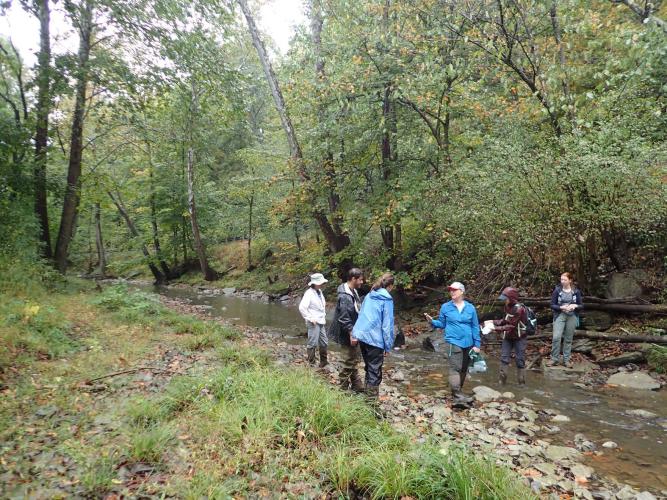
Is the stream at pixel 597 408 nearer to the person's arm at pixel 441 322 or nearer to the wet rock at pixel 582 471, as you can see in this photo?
the wet rock at pixel 582 471

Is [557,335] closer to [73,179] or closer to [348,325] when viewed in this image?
[348,325]

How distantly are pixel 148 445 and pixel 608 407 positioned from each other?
740 centimetres

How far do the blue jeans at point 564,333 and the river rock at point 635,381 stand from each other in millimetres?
1144

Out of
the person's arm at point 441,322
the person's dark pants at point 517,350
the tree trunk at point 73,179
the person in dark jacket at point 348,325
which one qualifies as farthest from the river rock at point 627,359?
the tree trunk at point 73,179

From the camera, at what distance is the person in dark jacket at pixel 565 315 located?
30.6 ft

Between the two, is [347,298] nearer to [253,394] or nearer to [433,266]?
[253,394]

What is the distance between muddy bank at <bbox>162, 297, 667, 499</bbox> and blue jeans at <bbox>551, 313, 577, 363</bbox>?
2.76 meters

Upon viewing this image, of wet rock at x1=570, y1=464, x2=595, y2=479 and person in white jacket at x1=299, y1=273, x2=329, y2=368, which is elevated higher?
person in white jacket at x1=299, y1=273, x2=329, y2=368

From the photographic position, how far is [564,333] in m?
9.64

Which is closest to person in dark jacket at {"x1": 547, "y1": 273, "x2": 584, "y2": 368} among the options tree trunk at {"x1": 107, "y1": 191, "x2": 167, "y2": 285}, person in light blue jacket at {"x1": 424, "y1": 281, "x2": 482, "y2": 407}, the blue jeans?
the blue jeans

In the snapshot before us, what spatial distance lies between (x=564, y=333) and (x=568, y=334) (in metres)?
0.09

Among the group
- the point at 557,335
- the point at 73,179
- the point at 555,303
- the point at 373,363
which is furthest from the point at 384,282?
the point at 73,179

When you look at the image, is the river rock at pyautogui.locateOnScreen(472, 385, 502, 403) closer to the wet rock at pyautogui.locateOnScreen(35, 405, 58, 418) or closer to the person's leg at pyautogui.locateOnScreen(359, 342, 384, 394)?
the person's leg at pyautogui.locateOnScreen(359, 342, 384, 394)

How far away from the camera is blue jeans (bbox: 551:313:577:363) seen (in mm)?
9461
